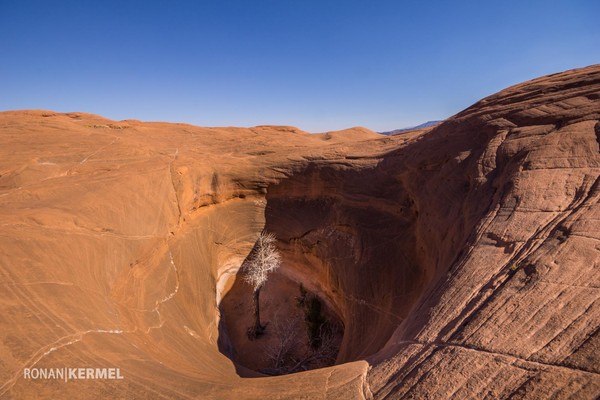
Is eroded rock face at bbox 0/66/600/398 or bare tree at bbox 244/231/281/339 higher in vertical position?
eroded rock face at bbox 0/66/600/398

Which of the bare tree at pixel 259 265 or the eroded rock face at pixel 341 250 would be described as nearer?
the eroded rock face at pixel 341 250

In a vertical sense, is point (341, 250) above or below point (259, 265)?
above

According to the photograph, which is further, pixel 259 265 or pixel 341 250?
pixel 259 265

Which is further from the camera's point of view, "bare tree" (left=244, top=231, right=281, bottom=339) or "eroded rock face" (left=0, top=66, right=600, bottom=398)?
"bare tree" (left=244, top=231, right=281, bottom=339)

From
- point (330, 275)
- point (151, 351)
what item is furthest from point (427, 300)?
point (330, 275)
